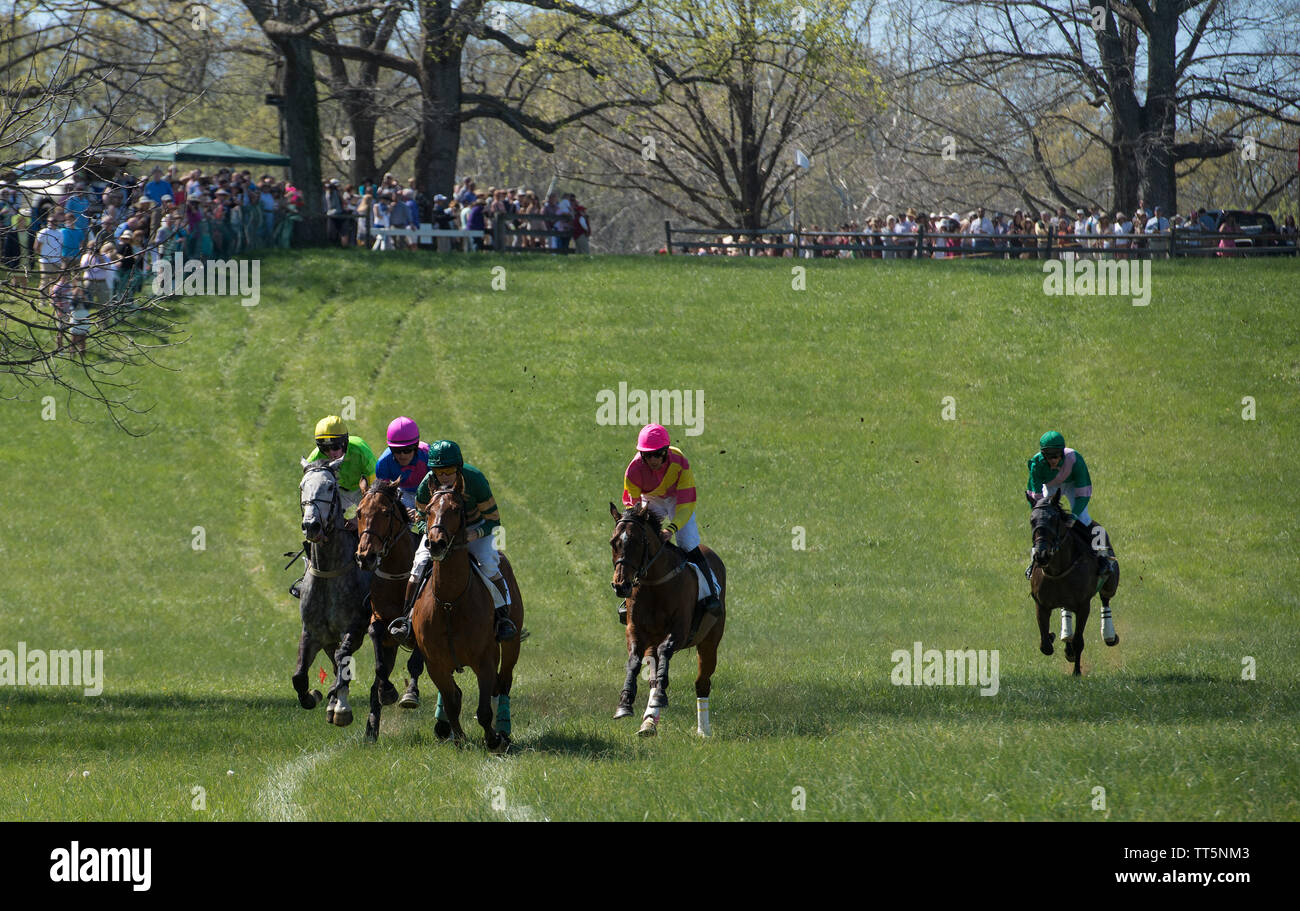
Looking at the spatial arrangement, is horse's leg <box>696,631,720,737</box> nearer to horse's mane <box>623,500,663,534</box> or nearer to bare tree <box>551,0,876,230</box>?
horse's mane <box>623,500,663,534</box>

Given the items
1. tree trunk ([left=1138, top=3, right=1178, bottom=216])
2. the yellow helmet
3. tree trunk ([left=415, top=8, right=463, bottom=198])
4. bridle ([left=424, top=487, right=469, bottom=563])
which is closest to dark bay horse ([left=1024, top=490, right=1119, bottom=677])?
bridle ([left=424, top=487, right=469, bottom=563])

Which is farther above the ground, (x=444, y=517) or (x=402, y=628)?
(x=444, y=517)

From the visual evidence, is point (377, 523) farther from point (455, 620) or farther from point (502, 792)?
point (502, 792)

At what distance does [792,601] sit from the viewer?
73.7 ft

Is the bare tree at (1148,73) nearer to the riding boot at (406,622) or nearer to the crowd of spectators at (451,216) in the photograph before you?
the crowd of spectators at (451,216)

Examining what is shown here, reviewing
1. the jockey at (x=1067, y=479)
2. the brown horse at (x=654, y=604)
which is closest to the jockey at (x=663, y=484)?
the brown horse at (x=654, y=604)

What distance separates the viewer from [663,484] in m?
12.8

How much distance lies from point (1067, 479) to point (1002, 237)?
2543cm

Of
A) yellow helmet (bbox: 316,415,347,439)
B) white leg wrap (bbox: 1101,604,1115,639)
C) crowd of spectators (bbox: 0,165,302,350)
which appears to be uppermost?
crowd of spectators (bbox: 0,165,302,350)

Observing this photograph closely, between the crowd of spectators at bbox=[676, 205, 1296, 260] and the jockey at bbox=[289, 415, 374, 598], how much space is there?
29.7 meters

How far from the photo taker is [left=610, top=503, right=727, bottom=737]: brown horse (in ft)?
39.3

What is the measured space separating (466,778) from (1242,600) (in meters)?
16.5

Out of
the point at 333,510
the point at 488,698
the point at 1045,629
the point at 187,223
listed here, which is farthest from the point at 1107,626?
the point at 187,223
